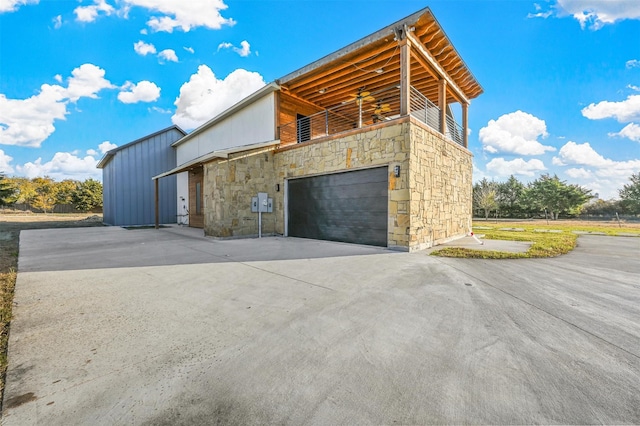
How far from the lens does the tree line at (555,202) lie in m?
31.6

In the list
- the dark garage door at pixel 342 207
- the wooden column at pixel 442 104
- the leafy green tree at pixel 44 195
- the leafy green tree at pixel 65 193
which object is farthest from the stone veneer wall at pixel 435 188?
the leafy green tree at pixel 44 195

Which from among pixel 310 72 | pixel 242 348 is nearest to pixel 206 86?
pixel 310 72

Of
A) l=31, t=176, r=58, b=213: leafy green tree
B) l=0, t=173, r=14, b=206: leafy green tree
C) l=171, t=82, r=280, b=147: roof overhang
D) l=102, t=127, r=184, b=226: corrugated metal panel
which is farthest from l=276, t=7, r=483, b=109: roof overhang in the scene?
l=31, t=176, r=58, b=213: leafy green tree

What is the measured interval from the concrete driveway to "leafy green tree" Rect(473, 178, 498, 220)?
3175 cm

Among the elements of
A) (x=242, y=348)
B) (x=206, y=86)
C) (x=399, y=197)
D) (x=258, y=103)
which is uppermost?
(x=206, y=86)

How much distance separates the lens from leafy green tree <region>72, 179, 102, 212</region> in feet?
103

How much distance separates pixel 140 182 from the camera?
56.1 feet

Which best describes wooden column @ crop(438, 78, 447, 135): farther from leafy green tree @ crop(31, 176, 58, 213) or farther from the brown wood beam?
leafy green tree @ crop(31, 176, 58, 213)

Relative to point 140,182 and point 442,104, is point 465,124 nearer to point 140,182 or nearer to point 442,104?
point 442,104

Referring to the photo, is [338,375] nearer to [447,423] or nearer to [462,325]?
[447,423]

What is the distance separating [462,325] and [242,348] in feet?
7.61

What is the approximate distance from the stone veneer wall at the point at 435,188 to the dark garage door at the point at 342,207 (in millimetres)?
927

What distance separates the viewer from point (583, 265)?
5.51m

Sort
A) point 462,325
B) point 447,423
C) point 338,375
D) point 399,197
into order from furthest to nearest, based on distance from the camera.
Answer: point 399,197
point 462,325
point 338,375
point 447,423
